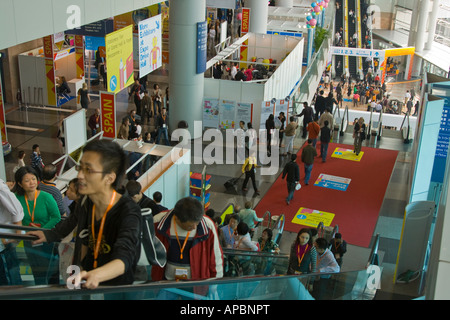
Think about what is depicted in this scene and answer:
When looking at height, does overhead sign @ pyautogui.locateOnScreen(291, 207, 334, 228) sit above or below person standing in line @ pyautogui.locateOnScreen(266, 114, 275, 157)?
below

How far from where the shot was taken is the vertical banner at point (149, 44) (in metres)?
12.5

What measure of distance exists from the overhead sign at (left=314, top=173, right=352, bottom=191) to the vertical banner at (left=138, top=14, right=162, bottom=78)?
5.08m

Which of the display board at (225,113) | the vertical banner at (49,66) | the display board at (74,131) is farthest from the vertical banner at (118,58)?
the vertical banner at (49,66)

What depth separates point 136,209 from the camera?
9.56 feet

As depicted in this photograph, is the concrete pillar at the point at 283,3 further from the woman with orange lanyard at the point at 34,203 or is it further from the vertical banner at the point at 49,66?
the woman with orange lanyard at the point at 34,203

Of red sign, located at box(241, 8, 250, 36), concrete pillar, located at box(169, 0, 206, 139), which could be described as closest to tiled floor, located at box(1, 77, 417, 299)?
concrete pillar, located at box(169, 0, 206, 139)

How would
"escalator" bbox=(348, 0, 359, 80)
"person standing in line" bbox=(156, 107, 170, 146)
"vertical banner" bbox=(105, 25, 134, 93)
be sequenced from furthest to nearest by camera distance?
1. "escalator" bbox=(348, 0, 359, 80)
2. "person standing in line" bbox=(156, 107, 170, 146)
3. "vertical banner" bbox=(105, 25, 134, 93)

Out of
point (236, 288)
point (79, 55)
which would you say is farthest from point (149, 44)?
point (236, 288)

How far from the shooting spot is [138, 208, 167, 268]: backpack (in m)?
3.06

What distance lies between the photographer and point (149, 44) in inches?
507

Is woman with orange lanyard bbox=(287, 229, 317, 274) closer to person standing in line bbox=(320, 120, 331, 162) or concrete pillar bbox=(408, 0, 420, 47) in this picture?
person standing in line bbox=(320, 120, 331, 162)

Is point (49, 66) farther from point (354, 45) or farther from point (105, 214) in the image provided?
point (354, 45)

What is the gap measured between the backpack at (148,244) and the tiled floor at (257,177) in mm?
6020
